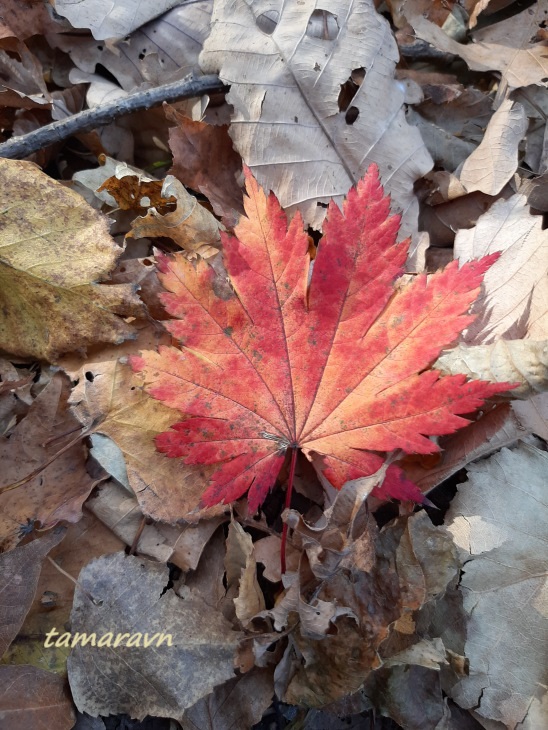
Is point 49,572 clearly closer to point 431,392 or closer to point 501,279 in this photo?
point 431,392

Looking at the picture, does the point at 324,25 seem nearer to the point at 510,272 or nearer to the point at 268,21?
the point at 268,21

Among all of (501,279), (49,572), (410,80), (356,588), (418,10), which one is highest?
(418,10)

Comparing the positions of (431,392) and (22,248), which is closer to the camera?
(431,392)

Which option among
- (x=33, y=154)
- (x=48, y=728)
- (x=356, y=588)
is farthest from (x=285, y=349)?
(x=33, y=154)

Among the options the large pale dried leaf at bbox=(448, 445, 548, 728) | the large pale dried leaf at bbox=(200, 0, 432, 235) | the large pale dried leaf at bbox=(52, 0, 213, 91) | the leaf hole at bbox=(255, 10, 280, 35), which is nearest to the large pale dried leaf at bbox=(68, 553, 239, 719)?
the large pale dried leaf at bbox=(448, 445, 548, 728)

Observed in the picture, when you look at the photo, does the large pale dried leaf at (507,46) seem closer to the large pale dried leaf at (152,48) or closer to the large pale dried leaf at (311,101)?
the large pale dried leaf at (311,101)

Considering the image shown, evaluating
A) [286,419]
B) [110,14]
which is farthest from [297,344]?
[110,14]
